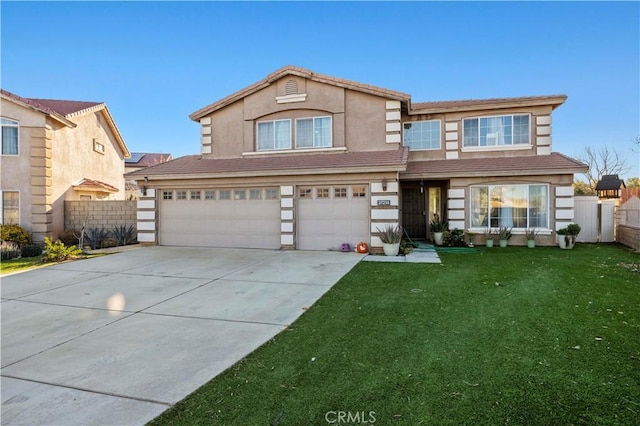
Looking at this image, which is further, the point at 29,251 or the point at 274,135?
the point at 274,135

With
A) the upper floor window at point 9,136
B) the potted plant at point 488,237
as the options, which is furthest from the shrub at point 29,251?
the potted plant at point 488,237

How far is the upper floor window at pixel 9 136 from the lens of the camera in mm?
14578

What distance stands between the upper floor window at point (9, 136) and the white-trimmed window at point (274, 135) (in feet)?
33.9

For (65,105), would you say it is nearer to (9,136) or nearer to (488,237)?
(9,136)

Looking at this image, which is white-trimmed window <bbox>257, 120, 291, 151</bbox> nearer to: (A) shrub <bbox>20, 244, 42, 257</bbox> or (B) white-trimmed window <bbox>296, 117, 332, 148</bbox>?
(B) white-trimmed window <bbox>296, 117, 332, 148</bbox>

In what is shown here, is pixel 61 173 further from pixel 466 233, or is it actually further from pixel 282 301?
pixel 466 233

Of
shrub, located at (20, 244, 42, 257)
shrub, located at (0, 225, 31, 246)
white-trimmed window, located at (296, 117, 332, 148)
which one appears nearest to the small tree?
white-trimmed window, located at (296, 117, 332, 148)

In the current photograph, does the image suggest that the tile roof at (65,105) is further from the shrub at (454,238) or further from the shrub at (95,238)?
the shrub at (454,238)

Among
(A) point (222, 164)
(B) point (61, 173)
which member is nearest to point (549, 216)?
(A) point (222, 164)

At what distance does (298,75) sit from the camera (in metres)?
13.5

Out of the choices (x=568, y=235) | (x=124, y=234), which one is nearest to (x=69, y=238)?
(x=124, y=234)

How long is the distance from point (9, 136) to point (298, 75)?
12.5m

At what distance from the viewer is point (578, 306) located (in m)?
5.57

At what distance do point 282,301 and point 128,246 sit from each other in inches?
421
